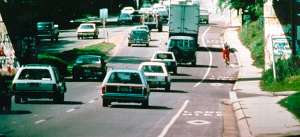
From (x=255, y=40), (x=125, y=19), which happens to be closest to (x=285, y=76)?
(x=255, y=40)

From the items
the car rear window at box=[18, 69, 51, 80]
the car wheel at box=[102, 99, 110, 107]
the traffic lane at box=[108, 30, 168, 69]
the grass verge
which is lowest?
the traffic lane at box=[108, 30, 168, 69]

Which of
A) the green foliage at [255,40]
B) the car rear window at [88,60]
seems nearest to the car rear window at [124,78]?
the car rear window at [88,60]

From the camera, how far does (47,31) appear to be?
9406cm

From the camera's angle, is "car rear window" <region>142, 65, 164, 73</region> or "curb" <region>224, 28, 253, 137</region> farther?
"car rear window" <region>142, 65, 164, 73</region>

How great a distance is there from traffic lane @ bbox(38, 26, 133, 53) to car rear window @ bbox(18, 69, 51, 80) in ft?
160

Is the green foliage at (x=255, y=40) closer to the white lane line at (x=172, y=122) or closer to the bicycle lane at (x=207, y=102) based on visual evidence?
the bicycle lane at (x=207, y=102)

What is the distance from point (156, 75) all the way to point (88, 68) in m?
9.47

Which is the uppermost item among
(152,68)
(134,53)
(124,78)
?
(124,78)

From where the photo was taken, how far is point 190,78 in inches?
2290

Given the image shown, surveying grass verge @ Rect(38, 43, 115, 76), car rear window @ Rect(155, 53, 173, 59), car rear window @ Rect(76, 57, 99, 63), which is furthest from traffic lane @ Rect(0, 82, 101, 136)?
car rear window @ Rect(155, 53, 173, 59)

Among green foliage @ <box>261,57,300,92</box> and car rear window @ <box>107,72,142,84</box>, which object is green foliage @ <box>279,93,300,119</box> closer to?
car rear window @ <box>107,72,142,84</box>

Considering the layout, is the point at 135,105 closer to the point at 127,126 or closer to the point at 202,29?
the point at 127,126

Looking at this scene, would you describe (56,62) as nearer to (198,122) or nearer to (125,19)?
(198,122)

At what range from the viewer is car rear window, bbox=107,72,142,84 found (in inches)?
1277
